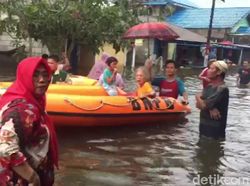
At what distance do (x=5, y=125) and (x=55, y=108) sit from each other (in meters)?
4.70

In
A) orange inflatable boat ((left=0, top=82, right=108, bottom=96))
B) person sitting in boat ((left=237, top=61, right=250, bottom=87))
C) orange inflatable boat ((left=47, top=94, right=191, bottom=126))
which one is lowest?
person sitting in boat ((left=237, top=61, right=250, bottom=87))

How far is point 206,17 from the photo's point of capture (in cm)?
3425

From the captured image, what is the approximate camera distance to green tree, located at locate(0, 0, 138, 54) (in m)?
13.5

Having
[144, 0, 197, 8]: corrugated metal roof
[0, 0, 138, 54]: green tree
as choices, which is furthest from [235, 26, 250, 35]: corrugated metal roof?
[0, 0, 138, 54]: green tree

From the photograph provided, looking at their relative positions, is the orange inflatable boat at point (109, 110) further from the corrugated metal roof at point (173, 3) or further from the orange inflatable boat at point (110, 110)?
the corrugated metal roof at point (173, 3)

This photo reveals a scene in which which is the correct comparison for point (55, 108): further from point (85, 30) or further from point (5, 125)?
point (85, 30)

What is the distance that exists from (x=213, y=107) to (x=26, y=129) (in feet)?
11.6

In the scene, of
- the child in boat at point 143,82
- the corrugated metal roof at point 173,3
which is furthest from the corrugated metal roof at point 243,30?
the child in boat at point 143,82

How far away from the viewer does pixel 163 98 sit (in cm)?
816

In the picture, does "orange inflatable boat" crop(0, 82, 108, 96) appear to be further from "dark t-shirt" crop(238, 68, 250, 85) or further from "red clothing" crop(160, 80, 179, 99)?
"dark t-shirt" crop(238, 68, 250, 85)

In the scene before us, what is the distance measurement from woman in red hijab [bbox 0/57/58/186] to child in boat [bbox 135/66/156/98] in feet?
16.6

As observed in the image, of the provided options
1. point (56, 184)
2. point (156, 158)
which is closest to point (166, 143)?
point (156, 158)

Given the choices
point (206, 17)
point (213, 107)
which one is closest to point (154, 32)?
point (213, 107)

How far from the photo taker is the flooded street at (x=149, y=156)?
5.30 meters
